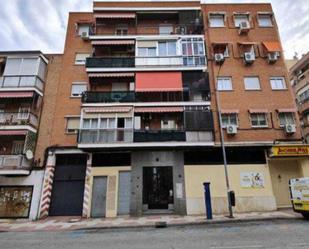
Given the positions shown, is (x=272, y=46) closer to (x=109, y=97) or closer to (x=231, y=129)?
(x=231, y=129)

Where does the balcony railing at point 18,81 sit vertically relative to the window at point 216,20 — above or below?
below

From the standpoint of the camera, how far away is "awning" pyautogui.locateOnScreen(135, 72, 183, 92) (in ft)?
59.2

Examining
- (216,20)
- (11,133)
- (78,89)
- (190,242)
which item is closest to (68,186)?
(11,133)

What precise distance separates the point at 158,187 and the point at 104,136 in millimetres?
5660

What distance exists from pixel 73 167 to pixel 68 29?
13238mm

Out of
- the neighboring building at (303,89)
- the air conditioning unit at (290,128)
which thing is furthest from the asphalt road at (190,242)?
the neighboring building at (303,89)

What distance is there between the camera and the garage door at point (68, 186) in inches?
649

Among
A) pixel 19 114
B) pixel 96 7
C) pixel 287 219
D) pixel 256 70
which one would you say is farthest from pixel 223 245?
pixel 96 7

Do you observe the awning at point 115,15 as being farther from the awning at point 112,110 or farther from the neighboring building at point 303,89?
the neighboring building at point 303,89

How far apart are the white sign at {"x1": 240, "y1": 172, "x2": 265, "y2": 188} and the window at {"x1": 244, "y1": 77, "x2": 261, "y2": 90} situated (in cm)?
730

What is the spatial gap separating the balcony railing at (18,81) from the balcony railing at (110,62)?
15.0 ft

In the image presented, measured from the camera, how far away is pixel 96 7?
67.5 feet

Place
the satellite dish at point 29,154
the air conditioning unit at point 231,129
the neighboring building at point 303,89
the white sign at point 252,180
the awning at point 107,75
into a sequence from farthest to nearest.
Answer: the neighboring building at point 303,89 → the awning at point 107,75 → the air conditioning unit at point 231,129 → the satellite dish at point 29,154 → the white sign at point 252,180

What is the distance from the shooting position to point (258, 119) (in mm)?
18141
